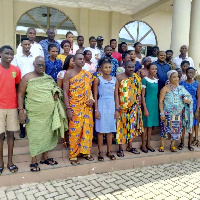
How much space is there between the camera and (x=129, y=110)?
4059 millimetres

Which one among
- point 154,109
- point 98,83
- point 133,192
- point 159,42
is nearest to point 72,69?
point 98,83

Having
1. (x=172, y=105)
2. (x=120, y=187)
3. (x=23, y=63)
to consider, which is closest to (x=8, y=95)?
(x=23, y=63)

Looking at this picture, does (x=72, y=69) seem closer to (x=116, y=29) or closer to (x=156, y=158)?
(x=156, y=158)

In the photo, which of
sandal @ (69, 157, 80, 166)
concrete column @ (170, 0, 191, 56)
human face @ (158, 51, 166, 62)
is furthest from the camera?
concrete column @ (170, 0, 191, 56)

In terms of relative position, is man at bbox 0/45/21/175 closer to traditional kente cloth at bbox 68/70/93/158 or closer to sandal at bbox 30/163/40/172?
sandal at bbox 30/163/40/172

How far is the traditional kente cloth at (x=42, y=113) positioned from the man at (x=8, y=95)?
7.7 inches

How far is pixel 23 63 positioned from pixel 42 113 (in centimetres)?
109

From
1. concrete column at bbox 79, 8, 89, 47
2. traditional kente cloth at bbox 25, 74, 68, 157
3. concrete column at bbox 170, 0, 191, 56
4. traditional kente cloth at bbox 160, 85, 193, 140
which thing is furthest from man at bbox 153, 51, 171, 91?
concrete column at bbox 79, 8, 89, 47

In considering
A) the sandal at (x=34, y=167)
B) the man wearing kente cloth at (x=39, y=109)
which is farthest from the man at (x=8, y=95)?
the sandal at (x=34, y=167)

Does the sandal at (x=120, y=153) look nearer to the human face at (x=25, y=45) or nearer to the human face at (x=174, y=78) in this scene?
the human face at (x=174, y=78)

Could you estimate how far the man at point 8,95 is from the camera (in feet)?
10.1

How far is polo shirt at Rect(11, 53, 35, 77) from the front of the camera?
3.78 metres

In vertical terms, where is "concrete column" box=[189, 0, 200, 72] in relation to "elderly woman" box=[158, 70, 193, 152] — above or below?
above

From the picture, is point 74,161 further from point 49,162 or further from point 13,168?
point 13,168
